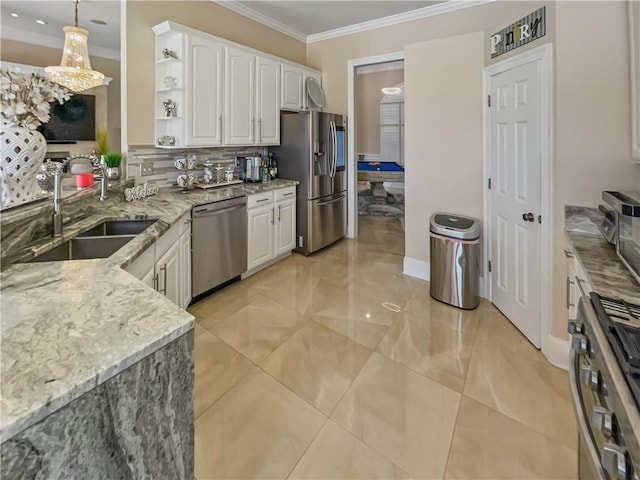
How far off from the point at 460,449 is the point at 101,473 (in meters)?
1.53

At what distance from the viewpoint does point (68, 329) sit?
34.5 inches

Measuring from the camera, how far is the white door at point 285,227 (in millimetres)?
4164

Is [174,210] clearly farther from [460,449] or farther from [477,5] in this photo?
[477,5]

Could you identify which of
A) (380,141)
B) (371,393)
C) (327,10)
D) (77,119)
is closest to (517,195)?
(371,393)

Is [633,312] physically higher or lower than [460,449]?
higher

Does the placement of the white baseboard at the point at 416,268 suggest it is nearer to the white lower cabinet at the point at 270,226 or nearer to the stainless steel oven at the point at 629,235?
the white lower cabinet at the point at 270,226

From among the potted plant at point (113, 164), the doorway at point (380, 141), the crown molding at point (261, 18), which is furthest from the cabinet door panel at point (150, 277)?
the doorway at point (380, 141)

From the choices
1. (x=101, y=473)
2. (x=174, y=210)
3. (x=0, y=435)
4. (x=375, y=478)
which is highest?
(x=174, y=210)

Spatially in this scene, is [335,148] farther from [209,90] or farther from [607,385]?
[607,385]

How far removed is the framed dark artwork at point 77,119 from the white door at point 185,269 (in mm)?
2134

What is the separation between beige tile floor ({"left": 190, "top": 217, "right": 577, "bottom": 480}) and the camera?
1.59 m

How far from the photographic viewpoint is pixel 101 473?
74 centimetres

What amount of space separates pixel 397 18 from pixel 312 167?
7.21 feet

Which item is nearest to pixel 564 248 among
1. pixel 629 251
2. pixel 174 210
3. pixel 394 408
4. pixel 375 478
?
pixel 629 251
